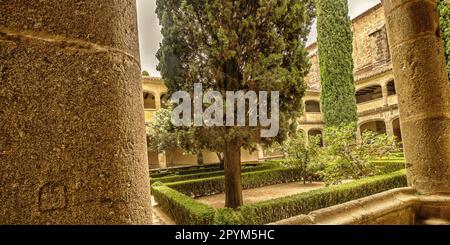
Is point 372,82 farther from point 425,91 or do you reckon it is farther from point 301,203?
point 425,91

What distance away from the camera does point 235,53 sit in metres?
5.79

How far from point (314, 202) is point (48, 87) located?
5507mm

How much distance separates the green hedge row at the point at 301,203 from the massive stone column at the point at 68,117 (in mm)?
3440

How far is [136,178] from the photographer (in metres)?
0.81

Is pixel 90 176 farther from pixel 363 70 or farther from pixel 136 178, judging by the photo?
pixel 363 70

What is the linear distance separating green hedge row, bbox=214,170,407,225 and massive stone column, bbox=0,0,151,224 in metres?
3.44

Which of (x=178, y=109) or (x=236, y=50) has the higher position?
(x=236, y=50)

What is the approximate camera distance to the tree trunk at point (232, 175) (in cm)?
619

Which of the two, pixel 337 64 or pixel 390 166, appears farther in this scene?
pixel 337 64

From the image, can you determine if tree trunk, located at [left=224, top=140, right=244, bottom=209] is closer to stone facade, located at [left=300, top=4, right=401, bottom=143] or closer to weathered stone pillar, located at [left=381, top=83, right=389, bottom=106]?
stone facade, located at [left=300, top=4, right=401, bottom=143]

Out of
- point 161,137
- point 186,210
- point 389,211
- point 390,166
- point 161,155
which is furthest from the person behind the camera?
Result: point 161,155

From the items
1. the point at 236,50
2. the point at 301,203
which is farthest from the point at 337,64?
the point at 301,203

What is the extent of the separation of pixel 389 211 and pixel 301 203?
319cm
